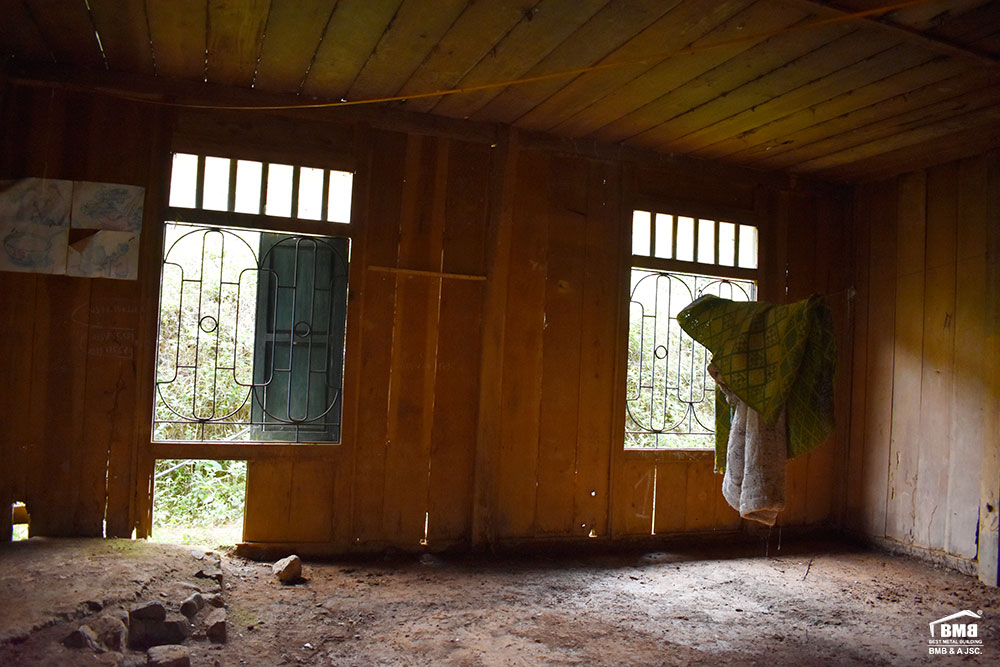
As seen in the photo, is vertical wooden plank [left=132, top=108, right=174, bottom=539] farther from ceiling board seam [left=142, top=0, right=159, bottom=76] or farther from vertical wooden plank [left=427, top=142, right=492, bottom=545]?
vertical wooden plank [left=427, top=142, right=492, bottom=545]

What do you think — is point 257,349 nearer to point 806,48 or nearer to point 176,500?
point 176,500

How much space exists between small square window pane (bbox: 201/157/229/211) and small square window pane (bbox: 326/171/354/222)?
52 cm

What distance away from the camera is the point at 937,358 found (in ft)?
14.1

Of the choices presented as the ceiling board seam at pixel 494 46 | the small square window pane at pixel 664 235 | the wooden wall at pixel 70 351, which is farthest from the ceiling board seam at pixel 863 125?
the wooden wall at pixel 70 351

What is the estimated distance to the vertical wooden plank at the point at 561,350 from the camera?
13.4 feet

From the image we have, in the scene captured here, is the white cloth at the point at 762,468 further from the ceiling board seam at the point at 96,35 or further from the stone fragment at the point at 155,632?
the ceiling board seam at the point at 96,35

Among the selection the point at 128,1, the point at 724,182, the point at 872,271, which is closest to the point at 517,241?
the point at 724,182

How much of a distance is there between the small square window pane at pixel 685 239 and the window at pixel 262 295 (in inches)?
81.6

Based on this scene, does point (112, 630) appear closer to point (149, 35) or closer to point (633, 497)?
point (149, 35)

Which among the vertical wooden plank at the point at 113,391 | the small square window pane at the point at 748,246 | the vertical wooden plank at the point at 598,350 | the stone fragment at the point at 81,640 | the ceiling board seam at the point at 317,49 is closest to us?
the stone fragment at the point at 81,640

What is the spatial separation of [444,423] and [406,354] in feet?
1.44

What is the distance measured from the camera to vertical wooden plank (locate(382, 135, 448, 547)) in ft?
12.5

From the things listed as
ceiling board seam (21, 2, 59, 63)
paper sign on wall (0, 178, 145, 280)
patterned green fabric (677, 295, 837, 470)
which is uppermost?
ceiling board seam (21, 2, 59, 63)

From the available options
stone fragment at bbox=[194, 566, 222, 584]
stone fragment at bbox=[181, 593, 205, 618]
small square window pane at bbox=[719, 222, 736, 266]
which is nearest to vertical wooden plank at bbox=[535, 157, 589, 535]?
small square window pane at bbox=[719, 222, 736, 266]
